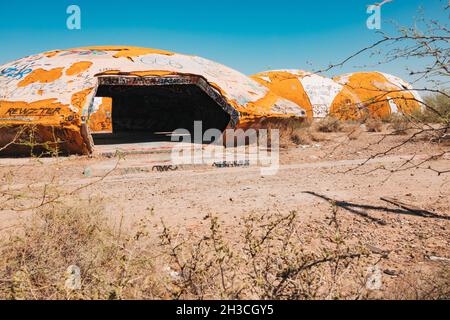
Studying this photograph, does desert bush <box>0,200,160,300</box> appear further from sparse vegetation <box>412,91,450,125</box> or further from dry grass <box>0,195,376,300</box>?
sparse vegetation <box>412,91,450,125</box>

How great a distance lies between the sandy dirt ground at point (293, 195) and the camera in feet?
10.6

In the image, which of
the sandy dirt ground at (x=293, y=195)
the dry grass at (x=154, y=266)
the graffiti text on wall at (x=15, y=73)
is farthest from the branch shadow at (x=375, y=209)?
the graffiti text on wall at (x=15, y=73)

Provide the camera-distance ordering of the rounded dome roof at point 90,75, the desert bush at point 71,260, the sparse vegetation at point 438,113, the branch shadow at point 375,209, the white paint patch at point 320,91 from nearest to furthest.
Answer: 1. the desert bush at point 71,260
2. the sparse vegetation at point 438,113
3. the branch shadow at point 375,209
4. the rounded dome roof at point 90,75
5. the white paint patch at point 320,91

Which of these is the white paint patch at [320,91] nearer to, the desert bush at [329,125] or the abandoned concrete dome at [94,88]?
the desert bush at [329,125]

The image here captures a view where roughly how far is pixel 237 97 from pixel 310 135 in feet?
9.52

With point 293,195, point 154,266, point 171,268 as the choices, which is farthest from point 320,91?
point 154,266

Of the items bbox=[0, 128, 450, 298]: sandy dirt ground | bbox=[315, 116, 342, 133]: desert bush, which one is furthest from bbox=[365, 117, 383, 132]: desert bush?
bbox=[0, 128, 450, 298]: sandy dirt ground

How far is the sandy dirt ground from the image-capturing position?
128 inches

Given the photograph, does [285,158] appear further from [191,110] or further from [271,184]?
[191,110]

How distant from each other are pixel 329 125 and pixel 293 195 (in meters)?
10.3

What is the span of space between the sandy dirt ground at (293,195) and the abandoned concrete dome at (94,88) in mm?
839
